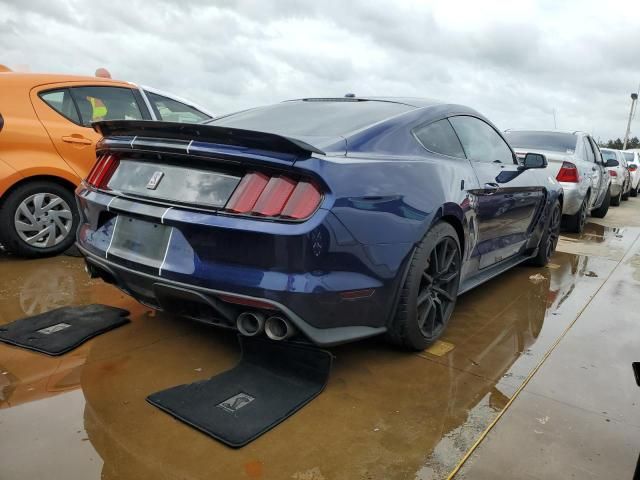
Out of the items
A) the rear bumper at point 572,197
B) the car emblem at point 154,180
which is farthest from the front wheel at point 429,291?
the rear bumper at point 572,197

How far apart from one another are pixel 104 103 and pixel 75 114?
1.08 ft

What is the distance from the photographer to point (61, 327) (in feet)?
9.63

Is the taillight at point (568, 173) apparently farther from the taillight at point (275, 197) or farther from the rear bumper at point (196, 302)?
the taillight at point (275, 197)

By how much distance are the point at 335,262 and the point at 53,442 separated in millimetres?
1270

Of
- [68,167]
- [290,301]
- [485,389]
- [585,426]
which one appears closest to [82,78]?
[68,167]

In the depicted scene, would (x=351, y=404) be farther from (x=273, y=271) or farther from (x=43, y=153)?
(x=43, y=153)

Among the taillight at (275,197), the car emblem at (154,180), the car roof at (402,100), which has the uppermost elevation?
the car roof at (402,100)

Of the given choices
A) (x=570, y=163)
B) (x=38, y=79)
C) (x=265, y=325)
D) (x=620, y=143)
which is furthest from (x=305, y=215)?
(x=620, y=143)

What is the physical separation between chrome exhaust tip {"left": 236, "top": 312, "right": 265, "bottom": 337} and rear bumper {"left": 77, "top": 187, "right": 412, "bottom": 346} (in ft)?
0.10

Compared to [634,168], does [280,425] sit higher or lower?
lower

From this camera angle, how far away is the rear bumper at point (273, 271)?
6.96 ft

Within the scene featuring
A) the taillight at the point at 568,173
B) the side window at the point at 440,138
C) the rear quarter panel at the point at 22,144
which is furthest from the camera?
the taillight at the point at 568,173

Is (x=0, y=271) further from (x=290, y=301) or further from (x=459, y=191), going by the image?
(x=459, y=191)

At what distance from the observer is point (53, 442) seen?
1.93 metres
